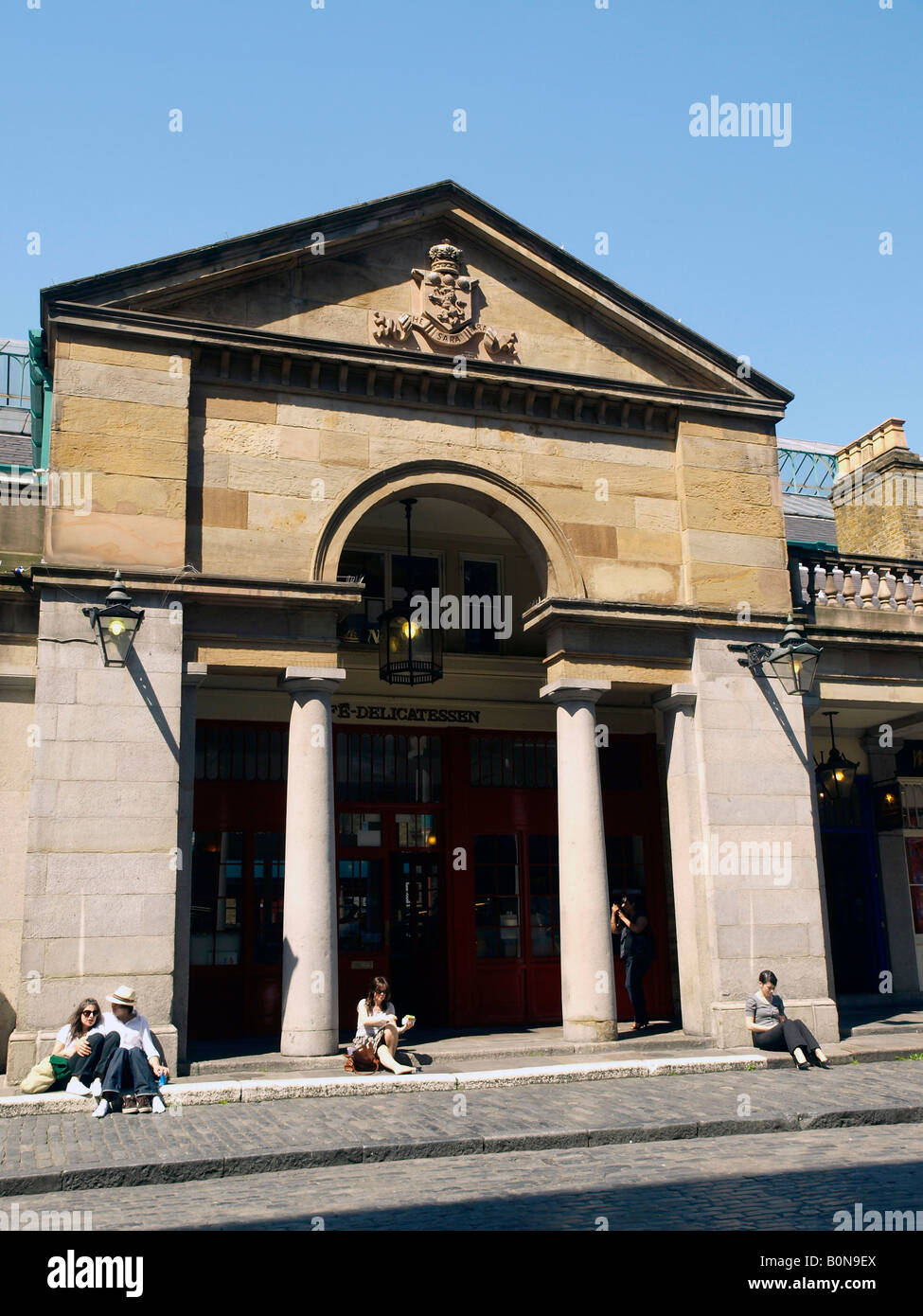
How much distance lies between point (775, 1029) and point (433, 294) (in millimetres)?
10383

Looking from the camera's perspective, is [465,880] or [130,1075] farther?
[465,880]

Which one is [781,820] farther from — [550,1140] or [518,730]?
[550,1140]

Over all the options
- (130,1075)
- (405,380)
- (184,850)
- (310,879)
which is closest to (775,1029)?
(310,879)

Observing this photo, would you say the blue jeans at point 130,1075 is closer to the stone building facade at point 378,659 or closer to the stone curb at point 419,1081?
the stone curb at point 419,1081

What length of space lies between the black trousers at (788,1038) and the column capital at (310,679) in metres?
6.67

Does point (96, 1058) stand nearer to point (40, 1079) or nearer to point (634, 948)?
point (40, 1079)

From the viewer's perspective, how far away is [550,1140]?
1017 cm

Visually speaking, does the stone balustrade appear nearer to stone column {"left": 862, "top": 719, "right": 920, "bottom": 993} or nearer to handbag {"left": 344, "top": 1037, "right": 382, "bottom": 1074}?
stone column {"left": 862, "top": 719, "right": 920, "bottom": 993}

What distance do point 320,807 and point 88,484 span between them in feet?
15.4

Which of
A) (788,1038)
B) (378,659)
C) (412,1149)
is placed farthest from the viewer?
(378,659)

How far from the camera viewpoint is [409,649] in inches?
663

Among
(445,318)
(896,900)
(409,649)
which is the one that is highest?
(445,318)

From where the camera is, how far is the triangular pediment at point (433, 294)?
48.5 feet

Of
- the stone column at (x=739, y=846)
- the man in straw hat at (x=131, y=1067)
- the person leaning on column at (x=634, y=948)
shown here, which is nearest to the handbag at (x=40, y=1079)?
the man in straw hat at (x=131, y=1067)
